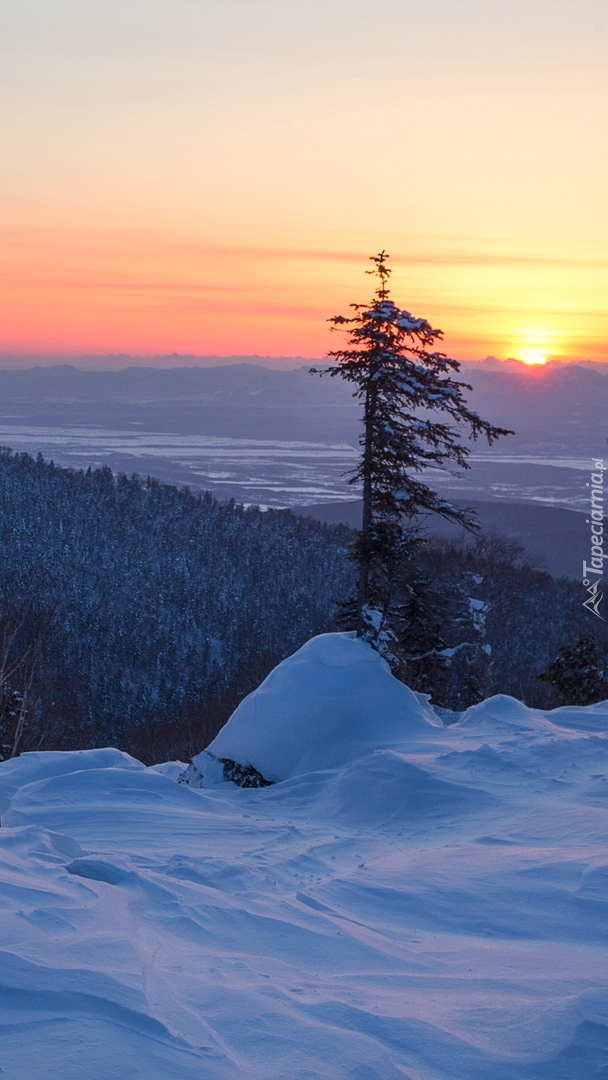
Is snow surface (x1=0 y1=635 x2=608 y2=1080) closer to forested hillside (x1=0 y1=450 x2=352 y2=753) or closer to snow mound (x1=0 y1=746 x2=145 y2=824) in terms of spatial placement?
snow mound (x1=0 y1=746 x2=145 y2=824)

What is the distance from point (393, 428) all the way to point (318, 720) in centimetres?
581

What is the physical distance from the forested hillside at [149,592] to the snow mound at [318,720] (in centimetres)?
4208

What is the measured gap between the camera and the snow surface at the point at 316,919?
380 cm

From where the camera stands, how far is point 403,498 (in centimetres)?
1642

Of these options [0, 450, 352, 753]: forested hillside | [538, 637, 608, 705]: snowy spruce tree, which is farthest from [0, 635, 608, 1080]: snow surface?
[0, 450, 352, 753]: forested hillside

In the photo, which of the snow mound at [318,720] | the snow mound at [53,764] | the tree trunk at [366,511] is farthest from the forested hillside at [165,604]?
the snow mound at [53,764]

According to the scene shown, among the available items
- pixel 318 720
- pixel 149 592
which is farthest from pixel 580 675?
pixel 149 592

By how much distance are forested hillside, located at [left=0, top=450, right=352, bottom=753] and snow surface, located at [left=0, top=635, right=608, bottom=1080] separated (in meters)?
45.6

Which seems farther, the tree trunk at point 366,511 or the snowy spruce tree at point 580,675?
the snowy spruce tree at point 580,675

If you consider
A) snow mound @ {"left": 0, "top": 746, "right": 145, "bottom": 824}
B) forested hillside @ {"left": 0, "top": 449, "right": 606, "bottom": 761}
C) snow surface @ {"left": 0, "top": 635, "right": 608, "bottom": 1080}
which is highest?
snow surface @ {"left": 0, "top": 635, "right": 608, "bottom": 1080}

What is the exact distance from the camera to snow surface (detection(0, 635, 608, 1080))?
3.80 meters

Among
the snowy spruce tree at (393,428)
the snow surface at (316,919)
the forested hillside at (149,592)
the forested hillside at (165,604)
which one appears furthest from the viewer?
the forested hillside at (149,592)

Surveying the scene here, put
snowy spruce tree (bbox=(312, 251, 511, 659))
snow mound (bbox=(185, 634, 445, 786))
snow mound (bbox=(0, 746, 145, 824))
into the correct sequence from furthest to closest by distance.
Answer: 1. snowy spruce tree (bbox=(312, 251, 511, 659))
2. snow mound (bbox=(185, 634, 445, 786))
3. snow mound (bbox=(0, 746, 145, 824))

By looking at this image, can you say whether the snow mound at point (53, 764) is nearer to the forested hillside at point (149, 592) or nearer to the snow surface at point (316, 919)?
the snow surface at point (316, 919)
